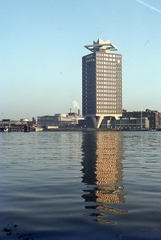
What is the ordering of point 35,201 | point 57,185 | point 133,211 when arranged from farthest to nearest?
point 57,185 → point 35,201 → point 133,211

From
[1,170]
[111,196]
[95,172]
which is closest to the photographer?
[111,196]

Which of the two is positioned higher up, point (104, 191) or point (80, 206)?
point (80, 206)

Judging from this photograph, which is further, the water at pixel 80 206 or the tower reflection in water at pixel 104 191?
the tower reflection in water at pixel 104 191

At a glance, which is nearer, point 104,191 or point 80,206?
point 80,206

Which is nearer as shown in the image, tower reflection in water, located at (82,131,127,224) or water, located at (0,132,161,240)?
water, located at (0,132,161,240)

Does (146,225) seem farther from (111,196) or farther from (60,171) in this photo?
(60,171)

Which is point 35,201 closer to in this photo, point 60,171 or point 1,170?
point 60,171

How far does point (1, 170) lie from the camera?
23469 mm

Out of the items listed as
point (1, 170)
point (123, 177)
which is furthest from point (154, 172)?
point (1, 170)

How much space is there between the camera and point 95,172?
22.0 metres

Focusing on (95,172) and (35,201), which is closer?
(35,201)

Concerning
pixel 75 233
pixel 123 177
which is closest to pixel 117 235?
pixel 75 233

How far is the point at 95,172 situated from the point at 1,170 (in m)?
6.90

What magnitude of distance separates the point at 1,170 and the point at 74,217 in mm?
14090
